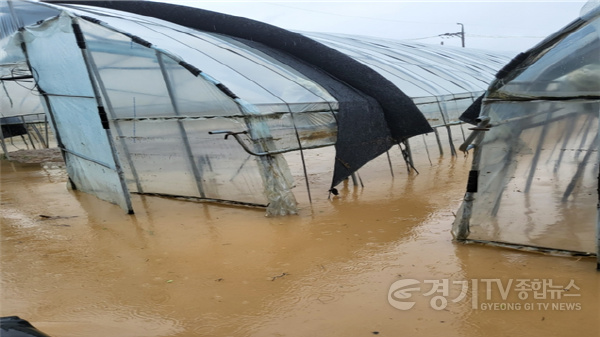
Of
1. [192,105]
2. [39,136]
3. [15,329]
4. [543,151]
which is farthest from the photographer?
[39,136]

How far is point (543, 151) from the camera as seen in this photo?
5.06m

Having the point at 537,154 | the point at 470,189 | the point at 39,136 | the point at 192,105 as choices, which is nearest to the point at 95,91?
the point at 192,105

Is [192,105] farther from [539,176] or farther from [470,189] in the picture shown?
[539,176]

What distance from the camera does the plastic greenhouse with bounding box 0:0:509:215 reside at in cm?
730

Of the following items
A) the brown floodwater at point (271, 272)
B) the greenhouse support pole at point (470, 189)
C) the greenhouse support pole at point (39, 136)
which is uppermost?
the greenhouse support pole at point (470, 189)

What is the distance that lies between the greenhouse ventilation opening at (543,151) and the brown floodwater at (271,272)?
29 cm

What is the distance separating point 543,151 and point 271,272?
9.93ft

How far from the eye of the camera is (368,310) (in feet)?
13.4

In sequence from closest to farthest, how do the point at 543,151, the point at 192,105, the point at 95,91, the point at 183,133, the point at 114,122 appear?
the point at 543,151
the point at 95,91
the point at 192,105
the point at 183,133
the point at 114,122

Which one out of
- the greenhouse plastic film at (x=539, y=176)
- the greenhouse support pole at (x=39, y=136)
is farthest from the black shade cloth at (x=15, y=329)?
the greenhouse support pole at (x=39, y=136)

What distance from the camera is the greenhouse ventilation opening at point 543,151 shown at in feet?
15.9

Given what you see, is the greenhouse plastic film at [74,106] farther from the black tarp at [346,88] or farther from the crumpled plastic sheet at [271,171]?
the black tarp at [346,88]

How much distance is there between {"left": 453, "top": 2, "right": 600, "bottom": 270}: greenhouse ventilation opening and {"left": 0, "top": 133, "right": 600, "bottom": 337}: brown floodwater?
285mm

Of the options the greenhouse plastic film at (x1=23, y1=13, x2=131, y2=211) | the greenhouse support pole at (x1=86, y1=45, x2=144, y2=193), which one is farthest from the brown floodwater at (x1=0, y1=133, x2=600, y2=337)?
the greenhouse support pole at (x1=86, y1=45, x2=144, y2=193)
